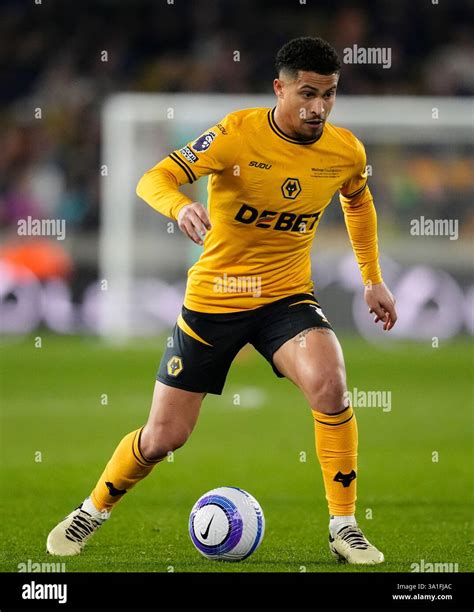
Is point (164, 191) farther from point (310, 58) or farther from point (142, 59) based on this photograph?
point (142, 59)

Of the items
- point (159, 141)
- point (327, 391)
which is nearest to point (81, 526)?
point (327, 391)

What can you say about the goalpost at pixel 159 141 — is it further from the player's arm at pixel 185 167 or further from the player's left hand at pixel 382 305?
the player's arm at pixel 185 167

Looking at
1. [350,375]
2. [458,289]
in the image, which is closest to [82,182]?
[458,289]

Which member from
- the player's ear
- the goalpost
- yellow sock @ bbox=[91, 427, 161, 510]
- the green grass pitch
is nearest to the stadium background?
the green grass pitch

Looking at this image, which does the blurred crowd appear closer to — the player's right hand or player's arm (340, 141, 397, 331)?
player's arm (340, 141, 397, 331)

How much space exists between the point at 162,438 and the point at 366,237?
146 cm

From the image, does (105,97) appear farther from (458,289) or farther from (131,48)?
(458,289)

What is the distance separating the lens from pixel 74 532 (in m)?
6.43

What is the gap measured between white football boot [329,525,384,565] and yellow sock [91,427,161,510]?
0.94 meters

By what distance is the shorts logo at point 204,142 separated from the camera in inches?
243

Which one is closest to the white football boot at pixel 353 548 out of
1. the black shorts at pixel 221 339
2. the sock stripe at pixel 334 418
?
the sock stripe at pixel 334 418

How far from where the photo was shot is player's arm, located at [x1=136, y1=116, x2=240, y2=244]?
5832 millimetres

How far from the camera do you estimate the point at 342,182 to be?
6.48m

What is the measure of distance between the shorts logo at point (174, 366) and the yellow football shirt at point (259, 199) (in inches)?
10.6
